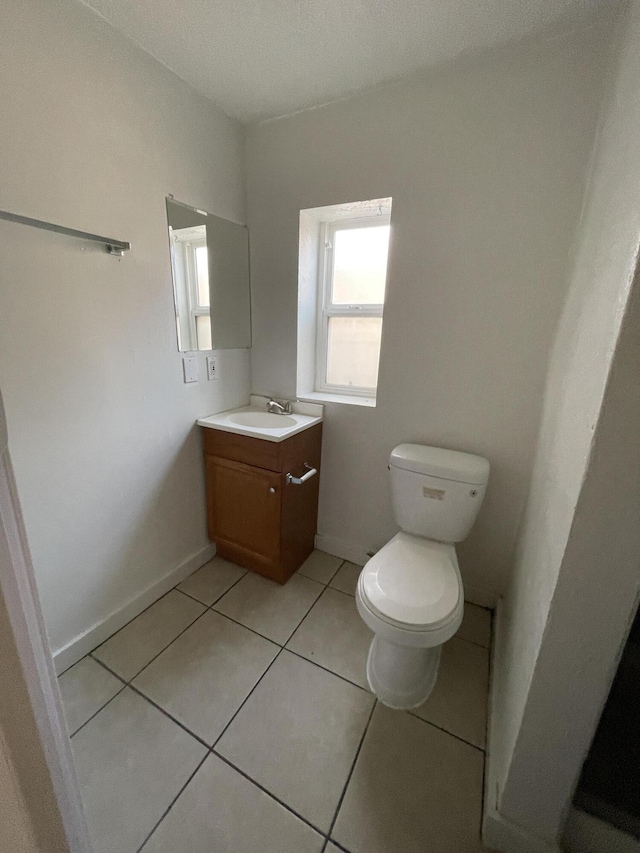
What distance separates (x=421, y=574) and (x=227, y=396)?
1283mm

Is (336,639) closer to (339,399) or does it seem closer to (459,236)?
(339,399)

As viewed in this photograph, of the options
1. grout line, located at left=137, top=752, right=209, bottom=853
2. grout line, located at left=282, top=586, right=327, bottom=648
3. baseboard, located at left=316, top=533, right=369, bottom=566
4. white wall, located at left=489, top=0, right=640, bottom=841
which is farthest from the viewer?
baseboard, located at left=316, top=533, right=369, bottom=566

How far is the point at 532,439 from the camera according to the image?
1.39 m

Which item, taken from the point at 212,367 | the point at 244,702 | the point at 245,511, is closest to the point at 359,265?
the point at 212,367

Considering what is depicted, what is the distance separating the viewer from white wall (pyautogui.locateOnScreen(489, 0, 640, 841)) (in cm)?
61

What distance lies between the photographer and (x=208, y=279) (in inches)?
64.2

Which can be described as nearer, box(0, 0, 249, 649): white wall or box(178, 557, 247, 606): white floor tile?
box(0, 0, 249, 649): white wall

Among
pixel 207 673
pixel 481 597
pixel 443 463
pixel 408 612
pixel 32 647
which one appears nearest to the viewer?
pixel 32 647

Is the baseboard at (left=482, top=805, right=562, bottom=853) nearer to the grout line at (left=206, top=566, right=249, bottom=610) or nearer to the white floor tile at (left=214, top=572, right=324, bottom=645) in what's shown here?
the white floor tile at (left=214, top=572, right=324, bottom=645)

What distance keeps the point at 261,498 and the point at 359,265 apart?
1.30 m

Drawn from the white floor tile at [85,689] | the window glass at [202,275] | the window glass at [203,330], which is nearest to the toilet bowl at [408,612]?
the white floor tile at [85,689]

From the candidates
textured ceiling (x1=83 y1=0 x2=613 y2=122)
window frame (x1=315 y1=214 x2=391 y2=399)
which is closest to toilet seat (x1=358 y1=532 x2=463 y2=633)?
window frame (x1=315 y1=214 x2=391 y2=399)

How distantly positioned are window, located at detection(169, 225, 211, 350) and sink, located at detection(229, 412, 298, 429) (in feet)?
1.30

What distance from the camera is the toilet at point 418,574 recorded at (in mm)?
1098
